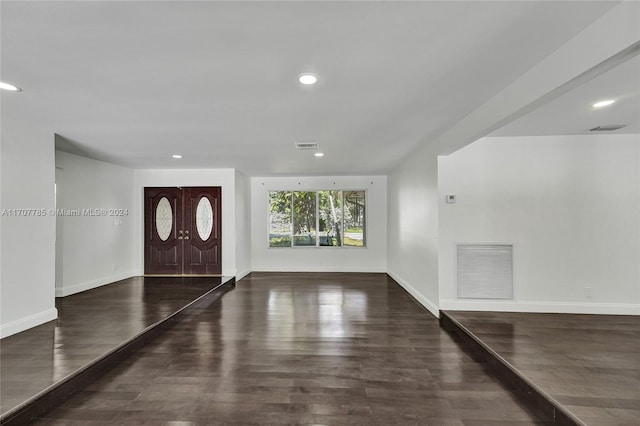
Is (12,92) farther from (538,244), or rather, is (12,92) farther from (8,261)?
(538,244)

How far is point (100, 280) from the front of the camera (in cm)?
555

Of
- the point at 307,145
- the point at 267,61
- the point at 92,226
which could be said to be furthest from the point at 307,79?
the point at 92,226

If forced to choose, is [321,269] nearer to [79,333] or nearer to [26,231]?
[79,333]

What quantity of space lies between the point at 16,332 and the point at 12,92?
256cm

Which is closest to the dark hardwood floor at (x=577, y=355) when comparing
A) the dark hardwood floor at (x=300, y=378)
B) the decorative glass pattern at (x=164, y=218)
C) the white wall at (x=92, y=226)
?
the dark hardwood floor at (x=300, y=378)

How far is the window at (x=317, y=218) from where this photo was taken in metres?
7.66

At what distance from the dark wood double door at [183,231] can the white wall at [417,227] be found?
3.99m

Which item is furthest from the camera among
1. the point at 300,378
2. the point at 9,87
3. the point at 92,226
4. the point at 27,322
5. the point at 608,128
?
the point at 92,226

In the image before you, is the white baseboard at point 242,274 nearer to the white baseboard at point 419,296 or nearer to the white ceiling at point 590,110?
the white baseboard at point 419,296

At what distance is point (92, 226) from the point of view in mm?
5418

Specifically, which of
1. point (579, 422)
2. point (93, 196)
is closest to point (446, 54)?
point (579, 422)

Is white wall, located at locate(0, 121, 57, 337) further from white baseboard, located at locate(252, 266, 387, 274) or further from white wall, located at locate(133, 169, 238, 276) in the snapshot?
white baseboard, located at locate(252, 266, 387, 274)

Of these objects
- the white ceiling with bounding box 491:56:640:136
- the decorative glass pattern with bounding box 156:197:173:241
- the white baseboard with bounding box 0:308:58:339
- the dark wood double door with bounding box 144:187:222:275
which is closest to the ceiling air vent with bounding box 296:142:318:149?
the white ceiling with bounding box 491:56:640:136

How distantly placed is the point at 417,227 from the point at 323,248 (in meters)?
3.16
